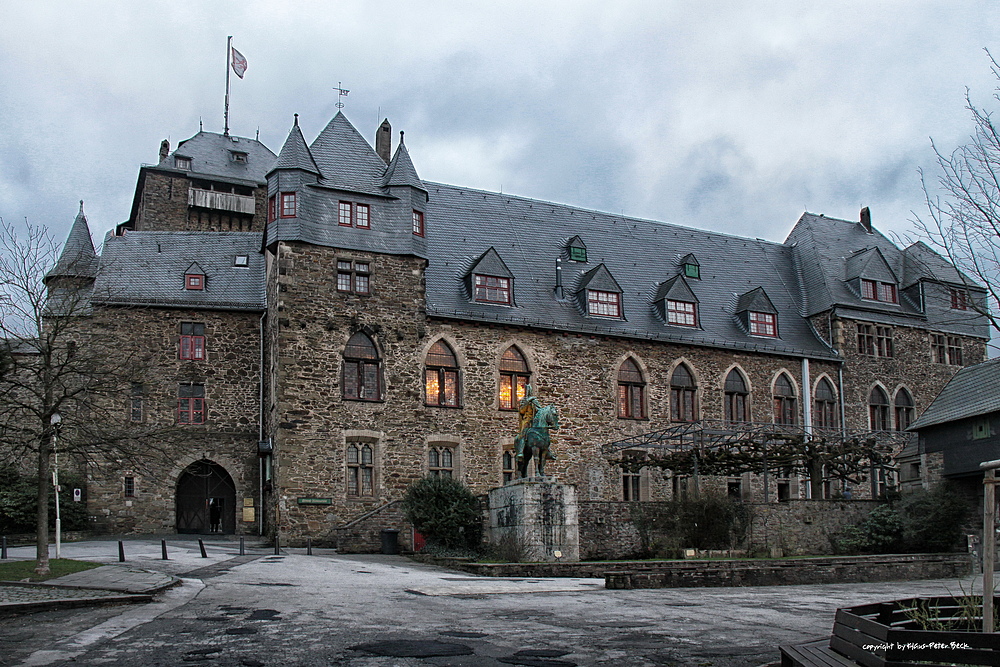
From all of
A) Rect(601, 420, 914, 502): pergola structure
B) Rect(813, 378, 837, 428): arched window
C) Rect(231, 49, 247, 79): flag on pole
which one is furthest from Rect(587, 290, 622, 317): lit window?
Rect(231, 49, 247, 79): flag on pole

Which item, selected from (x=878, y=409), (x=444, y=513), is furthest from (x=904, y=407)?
(x=444, y=513)

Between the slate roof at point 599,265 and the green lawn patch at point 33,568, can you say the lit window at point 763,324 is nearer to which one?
the slate roof at point 599,265

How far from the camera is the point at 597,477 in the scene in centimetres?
3116

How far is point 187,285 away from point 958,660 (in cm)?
2797

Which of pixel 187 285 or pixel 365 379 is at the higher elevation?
pixel 187 285

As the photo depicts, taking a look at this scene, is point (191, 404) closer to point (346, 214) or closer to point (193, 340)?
point (193, 340)

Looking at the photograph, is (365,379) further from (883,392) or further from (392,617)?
(883,392)

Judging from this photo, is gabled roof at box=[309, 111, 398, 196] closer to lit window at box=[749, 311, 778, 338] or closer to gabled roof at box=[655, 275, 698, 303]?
gabled roof at box=[655, 275, 698, 303]

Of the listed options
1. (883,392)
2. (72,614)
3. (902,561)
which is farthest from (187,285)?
(883,392)

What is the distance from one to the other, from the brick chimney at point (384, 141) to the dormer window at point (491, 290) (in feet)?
24.4

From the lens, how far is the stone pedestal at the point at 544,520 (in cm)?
2272

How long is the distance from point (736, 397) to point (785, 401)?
6.68ft

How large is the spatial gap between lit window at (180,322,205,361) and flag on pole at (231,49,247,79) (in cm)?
3104

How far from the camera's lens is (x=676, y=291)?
34344 millimetres
